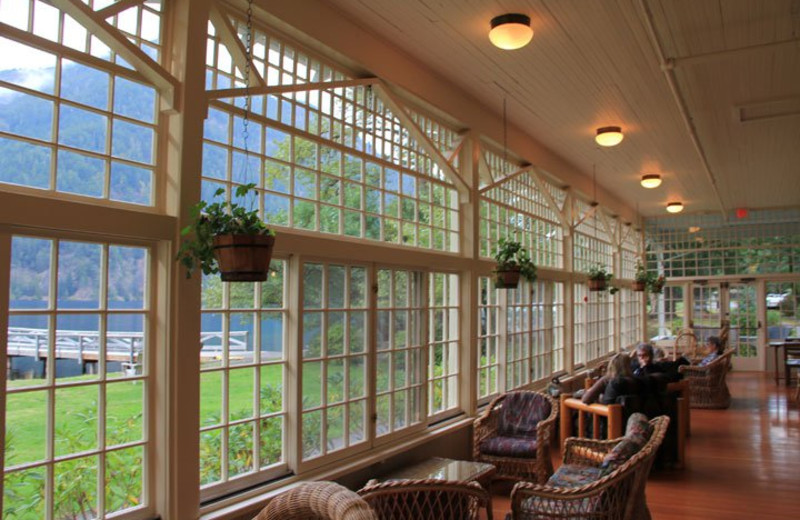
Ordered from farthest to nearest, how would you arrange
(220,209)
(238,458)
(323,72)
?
1. (323,72)
2. (238,458)
3. (220,209)

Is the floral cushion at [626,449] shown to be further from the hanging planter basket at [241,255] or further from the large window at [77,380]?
the large window at [77,380]

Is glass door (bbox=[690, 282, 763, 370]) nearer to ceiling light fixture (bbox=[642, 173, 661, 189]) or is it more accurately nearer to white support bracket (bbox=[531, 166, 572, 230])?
ceiling light fixture (bbox=[642, 173, 661, 189])

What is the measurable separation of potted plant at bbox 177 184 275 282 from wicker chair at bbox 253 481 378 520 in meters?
1.18

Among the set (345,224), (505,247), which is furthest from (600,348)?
(345,224)

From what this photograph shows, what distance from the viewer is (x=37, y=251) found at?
273 cm

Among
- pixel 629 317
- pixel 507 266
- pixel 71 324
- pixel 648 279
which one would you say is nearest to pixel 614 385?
pixel 507 266

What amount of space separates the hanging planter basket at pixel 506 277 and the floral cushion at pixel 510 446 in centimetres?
141

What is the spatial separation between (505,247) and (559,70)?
1.62m

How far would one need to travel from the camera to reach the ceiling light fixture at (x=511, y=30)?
4254 mm

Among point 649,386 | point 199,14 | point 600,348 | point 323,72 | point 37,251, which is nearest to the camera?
point 37,251

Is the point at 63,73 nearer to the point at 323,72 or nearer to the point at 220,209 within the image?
the point at 220,209

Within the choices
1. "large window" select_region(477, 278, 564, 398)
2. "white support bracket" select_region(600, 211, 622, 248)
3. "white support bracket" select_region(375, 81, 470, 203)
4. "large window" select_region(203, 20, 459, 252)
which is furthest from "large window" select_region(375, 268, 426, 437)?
"white support bracket" select_region(600, 211, 622, 248)

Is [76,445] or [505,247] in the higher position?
[505,247]

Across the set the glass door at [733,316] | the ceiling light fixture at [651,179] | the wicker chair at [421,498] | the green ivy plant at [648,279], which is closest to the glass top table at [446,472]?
the wicker chair at [421,498]
